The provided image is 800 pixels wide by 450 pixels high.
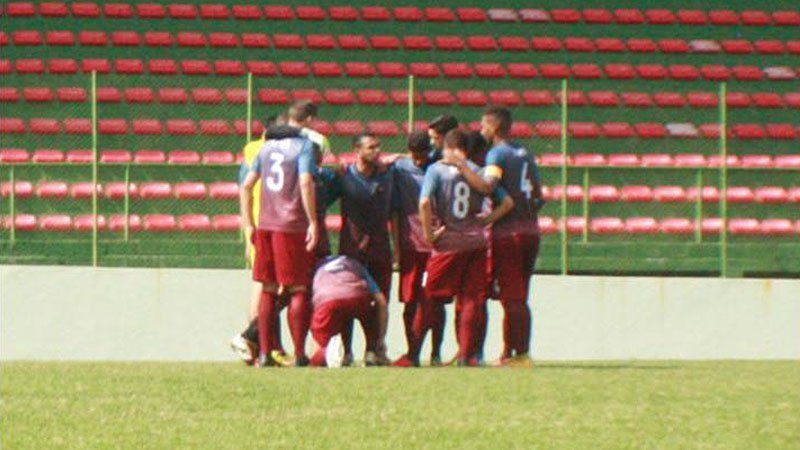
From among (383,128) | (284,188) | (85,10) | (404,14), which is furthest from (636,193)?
(85,10)

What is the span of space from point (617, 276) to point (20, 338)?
551cm

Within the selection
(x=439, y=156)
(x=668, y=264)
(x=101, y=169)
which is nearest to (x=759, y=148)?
(x=668, y=264)

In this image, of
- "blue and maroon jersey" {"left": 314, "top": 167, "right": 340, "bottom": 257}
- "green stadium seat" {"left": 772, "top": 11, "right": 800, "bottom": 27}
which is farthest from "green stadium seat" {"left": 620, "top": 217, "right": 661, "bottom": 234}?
"blue and maroon jersey" {"left": 314, "top": 167, "right": 340, "bottom": 257}

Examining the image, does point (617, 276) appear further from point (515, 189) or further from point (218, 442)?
point (218, 442)

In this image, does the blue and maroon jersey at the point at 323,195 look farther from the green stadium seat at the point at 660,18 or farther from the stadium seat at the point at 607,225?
the green stadium seat at the point at 660,18

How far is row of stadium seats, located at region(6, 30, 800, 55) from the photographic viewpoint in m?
24.0

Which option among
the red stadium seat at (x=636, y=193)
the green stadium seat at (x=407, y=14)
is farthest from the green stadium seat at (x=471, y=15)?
the red stadium seat at (x=636, y=193)

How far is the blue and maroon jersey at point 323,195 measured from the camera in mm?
14023

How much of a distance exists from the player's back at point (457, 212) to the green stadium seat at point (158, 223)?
656 centimetres

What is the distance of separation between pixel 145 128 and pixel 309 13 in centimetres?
360

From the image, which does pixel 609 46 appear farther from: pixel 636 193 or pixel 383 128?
pixel 636 193

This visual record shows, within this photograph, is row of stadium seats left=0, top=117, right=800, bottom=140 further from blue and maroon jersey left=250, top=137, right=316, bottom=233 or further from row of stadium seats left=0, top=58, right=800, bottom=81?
blue and maroon jersey left=250, top=137, right=316, bottom=233

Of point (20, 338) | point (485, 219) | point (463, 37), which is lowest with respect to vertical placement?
point (20, 338)

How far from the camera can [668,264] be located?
20.5 meters
